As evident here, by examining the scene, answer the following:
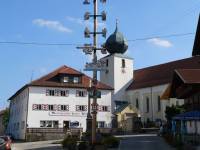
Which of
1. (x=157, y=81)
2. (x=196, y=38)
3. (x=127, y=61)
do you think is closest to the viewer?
(x=196, y=38)

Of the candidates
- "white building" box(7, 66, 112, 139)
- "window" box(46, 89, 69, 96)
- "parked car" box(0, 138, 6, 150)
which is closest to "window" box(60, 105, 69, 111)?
"white building" box(7, 66, 112, 139)

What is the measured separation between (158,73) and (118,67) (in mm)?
9578

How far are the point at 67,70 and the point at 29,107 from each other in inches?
337

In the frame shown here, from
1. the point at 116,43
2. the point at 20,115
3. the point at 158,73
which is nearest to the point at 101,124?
the point at 20,115

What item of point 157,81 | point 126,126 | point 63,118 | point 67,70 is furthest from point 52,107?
point 157,81

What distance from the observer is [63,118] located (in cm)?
6347

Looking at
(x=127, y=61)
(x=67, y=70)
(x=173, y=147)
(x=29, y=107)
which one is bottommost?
(x=173, y=147)

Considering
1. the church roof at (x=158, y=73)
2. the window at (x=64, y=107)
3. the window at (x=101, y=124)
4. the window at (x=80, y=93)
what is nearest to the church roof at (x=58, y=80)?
the window at (x=80, y=93)

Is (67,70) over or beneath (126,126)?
over

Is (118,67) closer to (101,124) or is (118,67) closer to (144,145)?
(101,124)

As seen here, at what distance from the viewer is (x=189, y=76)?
3450 cm

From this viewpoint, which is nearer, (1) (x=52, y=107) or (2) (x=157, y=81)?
(1) (x=52, y=107)

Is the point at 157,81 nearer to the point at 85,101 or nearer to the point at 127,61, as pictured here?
the point at 127,61

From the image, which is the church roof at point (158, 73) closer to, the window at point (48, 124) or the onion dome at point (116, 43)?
the onion dome at point (116, 43)
